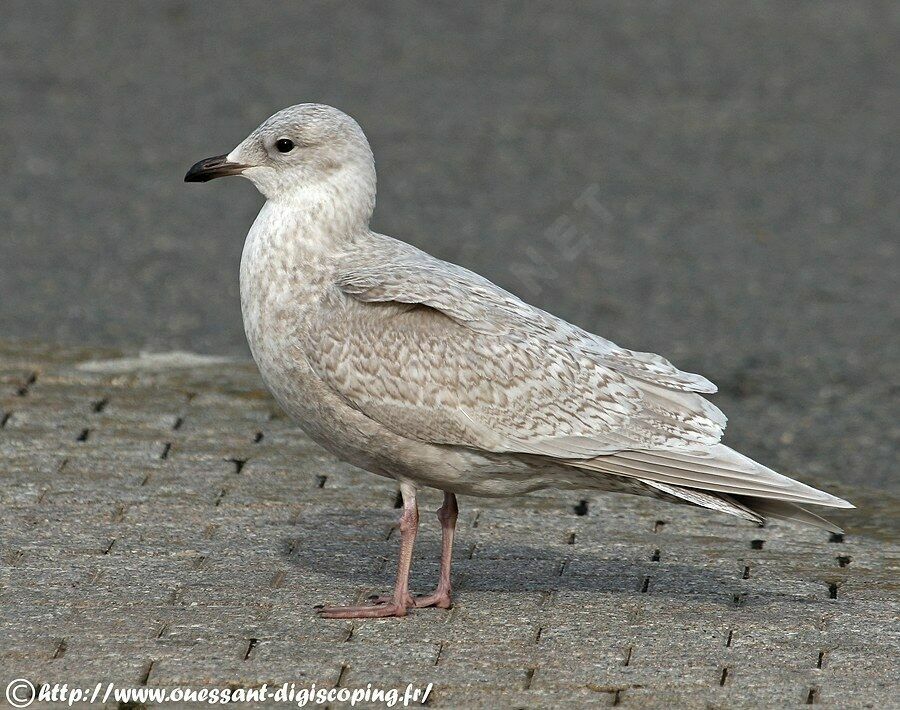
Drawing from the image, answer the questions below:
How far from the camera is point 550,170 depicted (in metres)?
18.6

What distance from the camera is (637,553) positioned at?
25.9 ft

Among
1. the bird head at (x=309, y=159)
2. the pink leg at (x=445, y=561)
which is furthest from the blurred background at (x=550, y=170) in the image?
the bird head at (x=309, y=159)

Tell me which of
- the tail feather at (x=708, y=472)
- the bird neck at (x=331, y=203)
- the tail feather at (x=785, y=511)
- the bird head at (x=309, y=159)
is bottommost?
the tail feather at (x=785, y=511)

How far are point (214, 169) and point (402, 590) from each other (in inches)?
83.9

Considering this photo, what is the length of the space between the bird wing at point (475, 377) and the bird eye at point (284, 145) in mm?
594

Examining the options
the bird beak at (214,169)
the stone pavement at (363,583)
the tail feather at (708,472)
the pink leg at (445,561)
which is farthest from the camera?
the bird beak at (214,169)

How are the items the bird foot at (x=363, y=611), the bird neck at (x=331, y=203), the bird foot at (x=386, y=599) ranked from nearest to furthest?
the bird foot at (x=363, y=611), the bird foot at (x=386, y=599), the bird neck at (x=331, y=203)

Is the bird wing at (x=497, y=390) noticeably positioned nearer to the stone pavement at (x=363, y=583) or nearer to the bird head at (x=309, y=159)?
the bird head at (x=309, y=159)

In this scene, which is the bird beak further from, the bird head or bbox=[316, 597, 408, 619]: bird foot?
bbox=[316, 597, 408, 619]: bird foot

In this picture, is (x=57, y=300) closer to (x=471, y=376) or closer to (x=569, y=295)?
(x=569, y=295)

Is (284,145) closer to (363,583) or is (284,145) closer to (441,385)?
(441,385)

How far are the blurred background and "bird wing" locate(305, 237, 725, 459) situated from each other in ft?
10.2

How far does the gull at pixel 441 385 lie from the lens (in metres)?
6.84

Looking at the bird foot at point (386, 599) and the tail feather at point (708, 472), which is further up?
the tail feather at point (708, 472)
